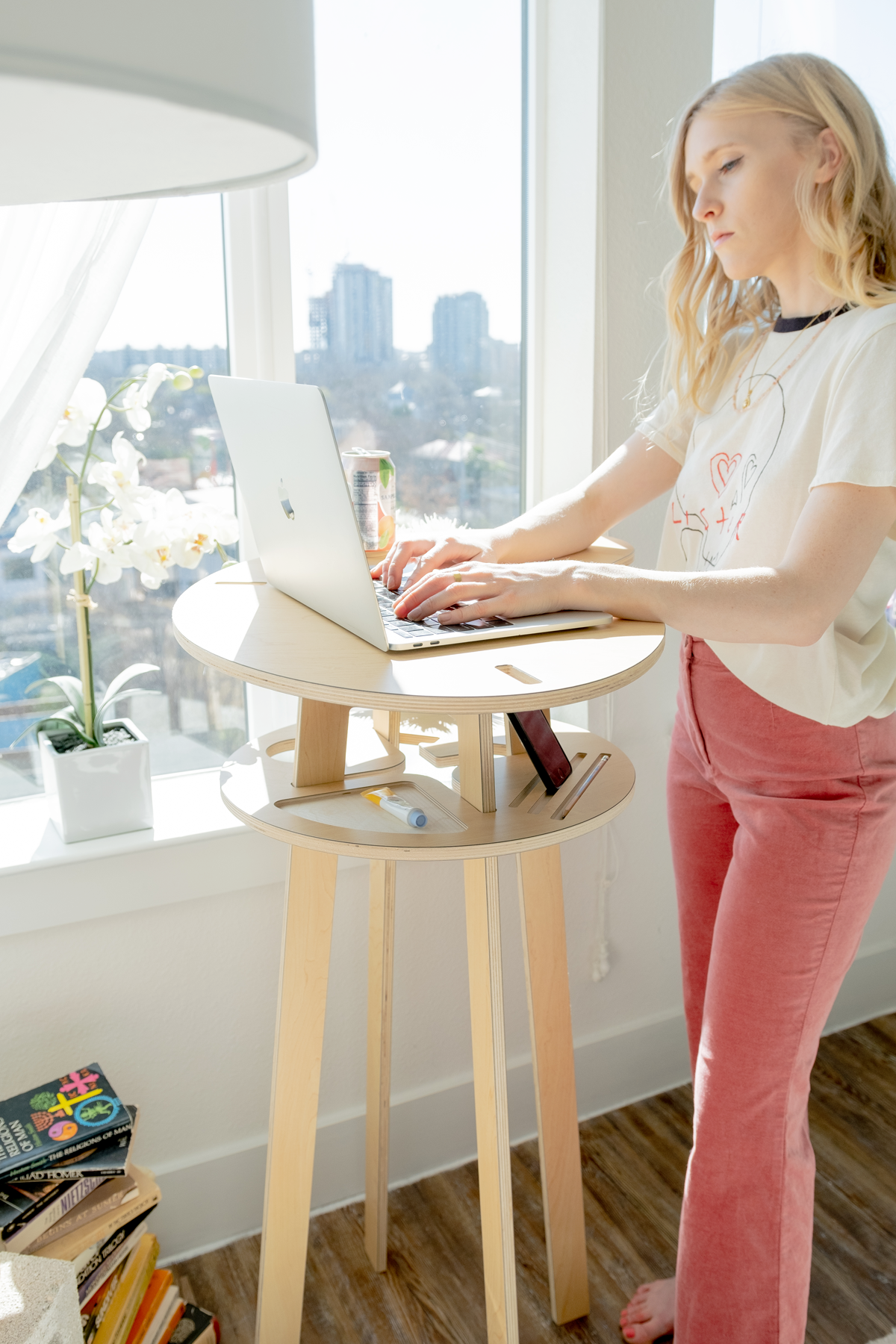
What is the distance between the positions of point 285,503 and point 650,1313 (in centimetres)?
126

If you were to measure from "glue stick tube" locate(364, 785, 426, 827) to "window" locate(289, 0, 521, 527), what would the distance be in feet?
2.54

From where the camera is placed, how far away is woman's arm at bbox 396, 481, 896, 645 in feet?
3.30

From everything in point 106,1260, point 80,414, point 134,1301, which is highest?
point 80,414

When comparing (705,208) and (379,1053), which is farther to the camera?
(379,1053)

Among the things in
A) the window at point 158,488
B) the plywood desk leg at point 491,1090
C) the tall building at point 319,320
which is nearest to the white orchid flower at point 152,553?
the window at point 158,488

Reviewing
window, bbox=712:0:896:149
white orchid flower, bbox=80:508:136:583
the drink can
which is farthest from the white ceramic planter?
window, bbox=712:0:896:149

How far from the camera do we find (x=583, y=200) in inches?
65.3

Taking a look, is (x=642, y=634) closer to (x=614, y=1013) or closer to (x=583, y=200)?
(x=583, y=200)

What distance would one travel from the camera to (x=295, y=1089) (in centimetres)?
126

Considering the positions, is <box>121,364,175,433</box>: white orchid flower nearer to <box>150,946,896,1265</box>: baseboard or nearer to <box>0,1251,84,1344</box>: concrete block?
<box>0,1251,84,1344</box>: concrete block

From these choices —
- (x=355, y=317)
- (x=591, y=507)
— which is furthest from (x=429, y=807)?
(x=355, y=317)

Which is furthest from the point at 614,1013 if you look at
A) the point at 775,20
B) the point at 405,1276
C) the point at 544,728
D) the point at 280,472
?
the point at 775,20

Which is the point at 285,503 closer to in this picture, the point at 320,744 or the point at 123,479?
the point at 320,744

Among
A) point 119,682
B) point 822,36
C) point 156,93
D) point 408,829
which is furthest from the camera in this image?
point 822,36
